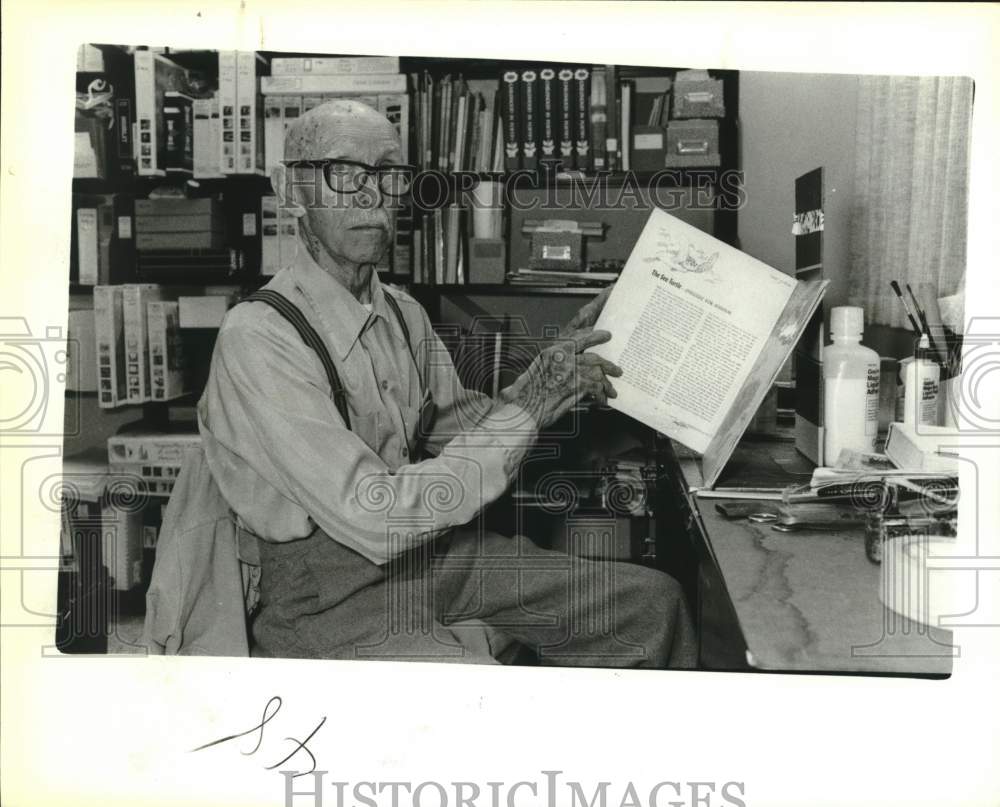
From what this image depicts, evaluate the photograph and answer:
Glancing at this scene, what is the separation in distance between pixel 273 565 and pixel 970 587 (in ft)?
3.18

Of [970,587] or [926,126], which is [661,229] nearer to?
[926,126]

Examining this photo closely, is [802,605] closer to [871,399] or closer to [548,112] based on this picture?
[871,399]

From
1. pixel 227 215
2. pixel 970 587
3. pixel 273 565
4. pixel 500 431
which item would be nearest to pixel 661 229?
pixel 500 431

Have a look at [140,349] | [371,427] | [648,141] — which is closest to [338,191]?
[371,427]

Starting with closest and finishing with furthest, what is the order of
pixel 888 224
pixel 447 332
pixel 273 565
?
1. pixel 273 565
2. pixel 888 224
3. pixel 447 332

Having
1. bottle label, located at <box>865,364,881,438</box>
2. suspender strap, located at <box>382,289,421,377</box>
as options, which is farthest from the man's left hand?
bottle label, located at <box>865,364,881,438</box>

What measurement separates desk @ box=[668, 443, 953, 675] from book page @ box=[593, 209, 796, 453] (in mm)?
151

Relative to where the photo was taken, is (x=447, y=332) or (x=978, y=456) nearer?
(x=978, y=456)

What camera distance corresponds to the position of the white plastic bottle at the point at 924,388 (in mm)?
1228

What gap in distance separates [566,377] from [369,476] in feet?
1.05

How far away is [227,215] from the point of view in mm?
2053

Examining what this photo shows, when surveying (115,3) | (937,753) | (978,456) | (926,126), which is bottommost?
(937,753)
